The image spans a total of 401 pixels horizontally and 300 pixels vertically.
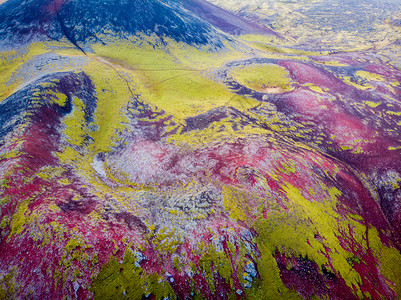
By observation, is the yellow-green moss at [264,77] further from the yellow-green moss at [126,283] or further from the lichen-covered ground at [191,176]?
the yellow-green moss at [126,283]

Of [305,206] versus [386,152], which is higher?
[305,206]

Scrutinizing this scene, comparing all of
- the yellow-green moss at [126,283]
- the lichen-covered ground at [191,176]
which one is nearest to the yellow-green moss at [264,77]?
the lichen-covered ground at [191,176]

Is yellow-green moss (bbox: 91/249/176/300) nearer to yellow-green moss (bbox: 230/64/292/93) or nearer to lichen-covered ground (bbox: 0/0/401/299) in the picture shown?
lichen-covered ground (bbox: 0/0/401/299)

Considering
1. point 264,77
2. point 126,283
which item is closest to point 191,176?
point 126,283

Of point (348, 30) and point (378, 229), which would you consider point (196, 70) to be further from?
point (348, 30)

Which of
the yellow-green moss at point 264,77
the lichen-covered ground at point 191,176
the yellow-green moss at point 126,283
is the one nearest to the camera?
the yellow-green moss at point 126,283

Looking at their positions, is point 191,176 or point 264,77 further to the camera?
point 264,77

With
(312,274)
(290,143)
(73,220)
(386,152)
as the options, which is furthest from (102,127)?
(386,152)

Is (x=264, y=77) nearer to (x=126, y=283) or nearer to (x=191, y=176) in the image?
(x=191, y=176)
